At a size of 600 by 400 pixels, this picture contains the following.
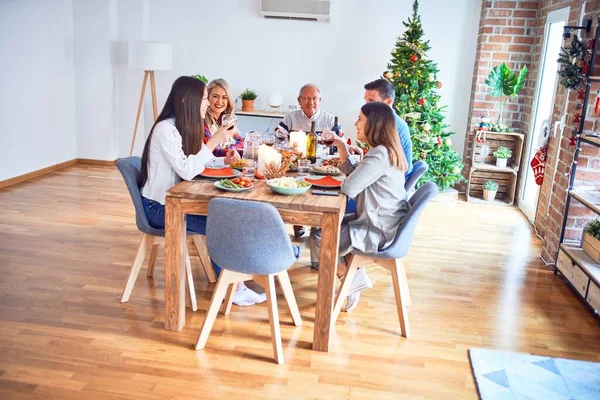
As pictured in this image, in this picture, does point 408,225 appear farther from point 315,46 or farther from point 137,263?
point 315,46

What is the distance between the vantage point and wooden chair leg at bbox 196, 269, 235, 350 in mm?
2678

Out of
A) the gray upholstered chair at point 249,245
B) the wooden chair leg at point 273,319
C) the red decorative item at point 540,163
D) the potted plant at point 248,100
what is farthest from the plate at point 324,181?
the potted plant at point 248,100

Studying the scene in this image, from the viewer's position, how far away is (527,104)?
5.89m

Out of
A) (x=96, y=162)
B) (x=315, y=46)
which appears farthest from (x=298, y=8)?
(x=96, y=162)

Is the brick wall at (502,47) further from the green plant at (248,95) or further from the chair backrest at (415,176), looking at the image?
the chair backrest at (415,176)

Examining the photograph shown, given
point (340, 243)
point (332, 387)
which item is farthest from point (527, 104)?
point (332, 387)

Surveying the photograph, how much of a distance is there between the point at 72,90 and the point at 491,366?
221 inches

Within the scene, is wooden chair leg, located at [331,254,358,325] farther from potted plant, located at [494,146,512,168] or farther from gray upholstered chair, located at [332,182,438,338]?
potted plant, located at [494,146,512,168]

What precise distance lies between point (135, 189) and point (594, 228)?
9.39 ft

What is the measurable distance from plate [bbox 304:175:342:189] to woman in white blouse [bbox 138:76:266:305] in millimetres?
499

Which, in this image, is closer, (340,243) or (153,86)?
(340,243)

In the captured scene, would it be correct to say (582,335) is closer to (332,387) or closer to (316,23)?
(332,387)

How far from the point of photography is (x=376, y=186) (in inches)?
115

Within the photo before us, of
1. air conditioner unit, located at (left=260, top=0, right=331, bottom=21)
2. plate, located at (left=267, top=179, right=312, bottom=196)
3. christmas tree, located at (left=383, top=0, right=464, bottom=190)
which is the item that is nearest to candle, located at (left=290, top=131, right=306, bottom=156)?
plate, located at (left=267, top=179, right=312, bottom=196)
